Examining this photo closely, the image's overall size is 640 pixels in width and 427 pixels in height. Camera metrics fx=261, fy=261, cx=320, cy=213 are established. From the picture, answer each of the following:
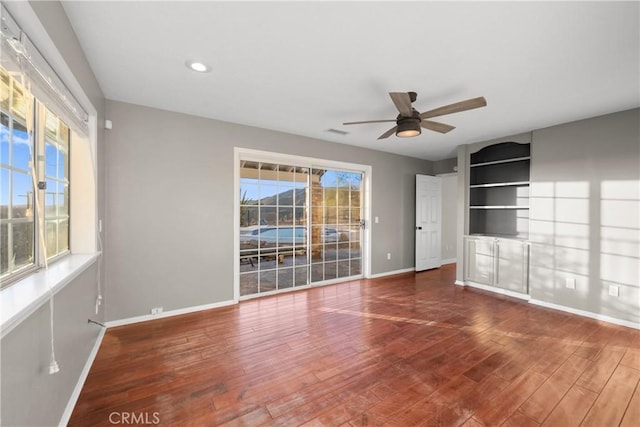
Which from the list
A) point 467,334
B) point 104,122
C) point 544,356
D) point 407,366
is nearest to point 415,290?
point 467,334

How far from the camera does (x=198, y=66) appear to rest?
217cm

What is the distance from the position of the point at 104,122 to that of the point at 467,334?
4409 mm

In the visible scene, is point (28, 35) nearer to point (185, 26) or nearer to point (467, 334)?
point (185, 26)

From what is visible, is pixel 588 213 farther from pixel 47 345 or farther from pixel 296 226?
pixel 47 345

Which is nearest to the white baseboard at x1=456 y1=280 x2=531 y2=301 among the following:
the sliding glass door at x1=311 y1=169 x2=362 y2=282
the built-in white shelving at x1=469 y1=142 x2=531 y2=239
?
the built-in white shelving at x1=469 y1=142 x2=531 y2=239

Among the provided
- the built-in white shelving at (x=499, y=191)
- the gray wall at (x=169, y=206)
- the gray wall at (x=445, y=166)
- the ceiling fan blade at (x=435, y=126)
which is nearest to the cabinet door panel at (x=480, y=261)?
the built-in white shelving at (x=499, y=191)

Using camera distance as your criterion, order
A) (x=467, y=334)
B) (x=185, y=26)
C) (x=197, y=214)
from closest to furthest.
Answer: (x=185, y=26)
(x=467, y=334)
(x=197, y=214)

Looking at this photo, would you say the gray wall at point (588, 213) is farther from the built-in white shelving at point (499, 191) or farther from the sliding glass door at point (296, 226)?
the sliding glass door at point (296, 226)

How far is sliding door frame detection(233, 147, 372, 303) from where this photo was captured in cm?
357

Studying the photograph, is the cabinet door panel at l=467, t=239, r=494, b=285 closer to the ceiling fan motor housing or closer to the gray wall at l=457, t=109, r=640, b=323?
the gray wall at l=457, t=109, r=640, b=323

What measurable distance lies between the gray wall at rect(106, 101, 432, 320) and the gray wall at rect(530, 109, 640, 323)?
3811 millimetres

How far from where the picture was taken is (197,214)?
3.31 m

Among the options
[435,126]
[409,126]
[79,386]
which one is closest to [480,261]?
[435,126]

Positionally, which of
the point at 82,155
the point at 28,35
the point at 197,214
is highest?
the point at 28,35
